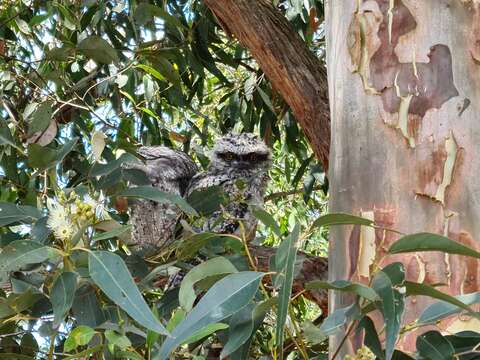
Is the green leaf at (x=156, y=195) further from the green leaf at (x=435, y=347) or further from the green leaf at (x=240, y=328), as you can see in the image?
the green leaf at (x=435, y=347)

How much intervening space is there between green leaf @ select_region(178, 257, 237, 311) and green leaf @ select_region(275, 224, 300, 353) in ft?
0.37

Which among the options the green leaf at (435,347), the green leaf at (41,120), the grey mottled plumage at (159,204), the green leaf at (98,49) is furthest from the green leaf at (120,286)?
the grey mottled plumage at (159,204)

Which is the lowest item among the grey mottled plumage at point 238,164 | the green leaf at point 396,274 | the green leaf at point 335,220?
the green leaf at point 396,274

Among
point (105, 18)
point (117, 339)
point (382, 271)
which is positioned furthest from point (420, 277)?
point (105, 18)

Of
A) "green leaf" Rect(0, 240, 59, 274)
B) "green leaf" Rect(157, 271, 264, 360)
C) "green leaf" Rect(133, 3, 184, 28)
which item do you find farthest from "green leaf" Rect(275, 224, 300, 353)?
"green leaf" Rect(133, 3, 184, 28)

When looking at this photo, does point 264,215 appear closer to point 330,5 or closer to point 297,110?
point 330,5

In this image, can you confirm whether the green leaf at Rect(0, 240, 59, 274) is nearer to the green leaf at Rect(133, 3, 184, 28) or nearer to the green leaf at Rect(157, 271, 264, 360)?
the green leaf at Rect(157, 271, 264, 360)

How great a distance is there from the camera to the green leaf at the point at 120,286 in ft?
2.67

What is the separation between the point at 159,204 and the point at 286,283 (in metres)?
2.01

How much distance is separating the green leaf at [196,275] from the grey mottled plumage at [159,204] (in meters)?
1.70

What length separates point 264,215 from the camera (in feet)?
3.43

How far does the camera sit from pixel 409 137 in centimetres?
120

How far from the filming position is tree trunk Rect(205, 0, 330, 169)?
185 centimetres

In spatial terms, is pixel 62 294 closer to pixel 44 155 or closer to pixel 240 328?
pixel 240 328
